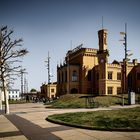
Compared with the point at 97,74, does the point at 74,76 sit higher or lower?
lower

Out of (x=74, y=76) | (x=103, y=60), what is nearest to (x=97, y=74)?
(x=103, y=60)

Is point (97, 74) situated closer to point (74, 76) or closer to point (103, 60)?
point (103, 60)

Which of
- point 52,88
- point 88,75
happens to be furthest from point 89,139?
point 52,88

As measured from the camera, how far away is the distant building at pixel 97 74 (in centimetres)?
4525

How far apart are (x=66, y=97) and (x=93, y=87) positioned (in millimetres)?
10896

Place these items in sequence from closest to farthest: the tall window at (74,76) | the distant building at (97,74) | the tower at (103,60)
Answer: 1. the tower at (103,60)
2. the distant building at (97,74)
3. the tall window at (74,76)

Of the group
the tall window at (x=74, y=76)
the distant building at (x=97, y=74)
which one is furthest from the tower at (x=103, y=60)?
the tall window at (x=74, y=76)

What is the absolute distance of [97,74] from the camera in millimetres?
49781

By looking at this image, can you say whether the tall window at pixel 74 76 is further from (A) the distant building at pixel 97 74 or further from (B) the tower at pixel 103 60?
(B) the tower at pixel 103 60

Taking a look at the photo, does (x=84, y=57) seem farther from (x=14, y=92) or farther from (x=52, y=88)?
(x=14, y=92)

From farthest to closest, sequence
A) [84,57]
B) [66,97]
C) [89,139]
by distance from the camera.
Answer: [84,57]
[66,97]
[89,139]

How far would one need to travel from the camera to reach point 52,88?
7200 centimetres

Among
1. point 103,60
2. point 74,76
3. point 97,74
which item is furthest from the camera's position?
point 74,76

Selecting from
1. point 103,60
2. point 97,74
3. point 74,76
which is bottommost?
point 74,76
